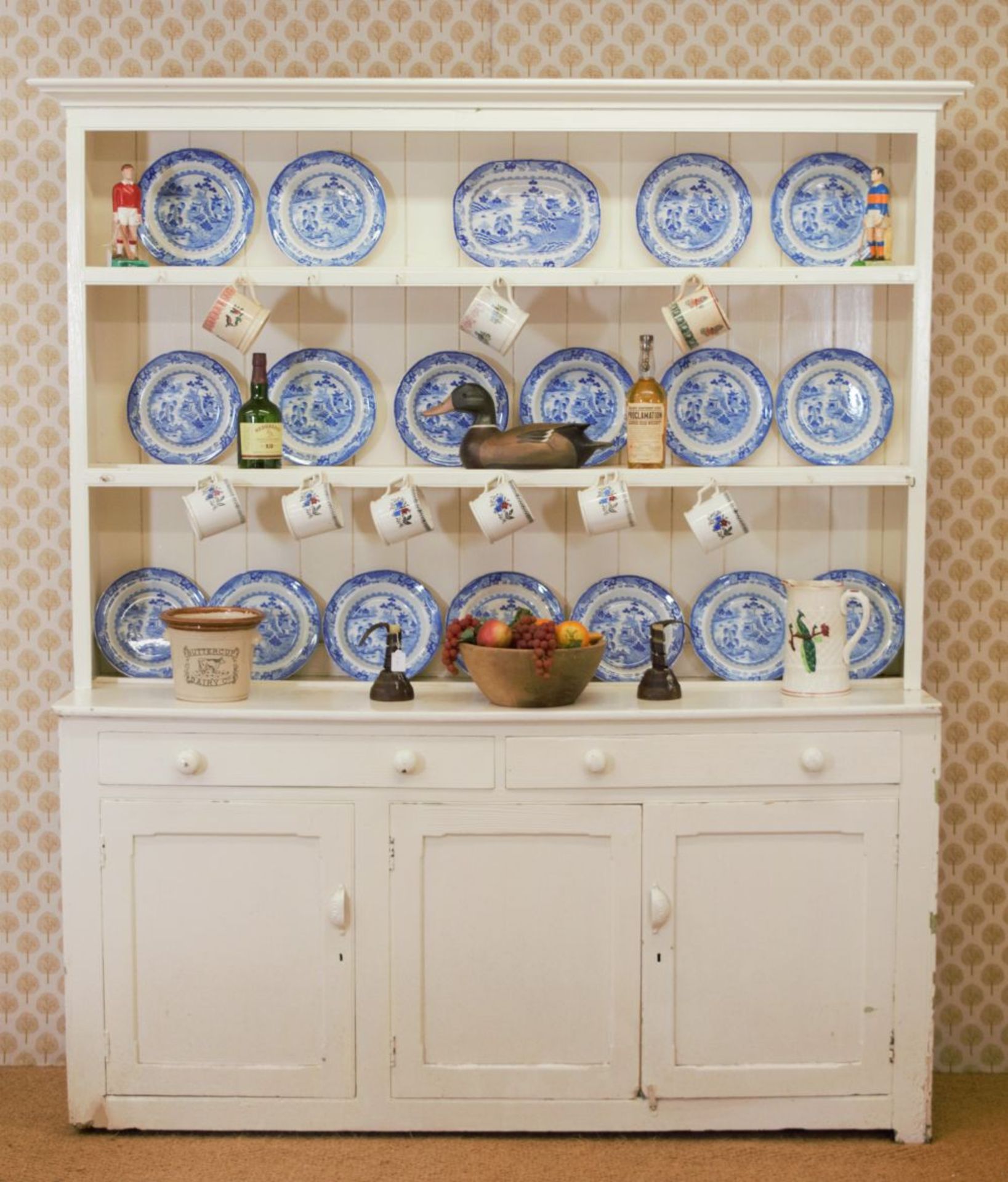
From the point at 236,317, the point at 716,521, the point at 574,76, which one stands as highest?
the point at 574,76

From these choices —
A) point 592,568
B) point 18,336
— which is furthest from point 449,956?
point 18,336

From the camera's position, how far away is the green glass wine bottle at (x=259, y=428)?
2.72m

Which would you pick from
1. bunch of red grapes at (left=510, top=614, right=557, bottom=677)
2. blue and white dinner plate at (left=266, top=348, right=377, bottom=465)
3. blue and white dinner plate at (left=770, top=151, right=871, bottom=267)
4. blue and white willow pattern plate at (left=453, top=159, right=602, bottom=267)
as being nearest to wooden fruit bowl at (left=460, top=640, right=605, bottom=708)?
bunch of red grapes at (left=510, top=614, right=557, bottom=677)

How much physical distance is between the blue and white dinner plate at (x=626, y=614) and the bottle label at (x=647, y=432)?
0.30 m

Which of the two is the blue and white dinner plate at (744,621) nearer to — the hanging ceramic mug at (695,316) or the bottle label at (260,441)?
the hanging ceramic mug at (695,316)

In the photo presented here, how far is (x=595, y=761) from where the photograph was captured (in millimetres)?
2557

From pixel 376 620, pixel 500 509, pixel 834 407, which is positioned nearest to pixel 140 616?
pixel 376 620

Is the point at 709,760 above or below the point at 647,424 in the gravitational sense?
below

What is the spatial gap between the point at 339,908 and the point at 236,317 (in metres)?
1.13

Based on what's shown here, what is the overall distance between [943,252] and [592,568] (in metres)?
0.97

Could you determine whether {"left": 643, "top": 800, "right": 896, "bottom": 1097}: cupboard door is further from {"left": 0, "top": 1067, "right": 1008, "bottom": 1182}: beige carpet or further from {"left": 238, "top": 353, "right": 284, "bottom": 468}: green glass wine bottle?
{"left": 238, "top": 353, "right": 284, "bottom": 468}: green glass wine bottle

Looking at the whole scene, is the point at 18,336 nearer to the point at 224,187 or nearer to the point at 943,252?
the point at 224,187

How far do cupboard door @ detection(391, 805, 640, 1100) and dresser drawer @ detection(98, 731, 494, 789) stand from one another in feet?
0.20

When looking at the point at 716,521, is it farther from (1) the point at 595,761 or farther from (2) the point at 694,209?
(2) the point at 694,209
